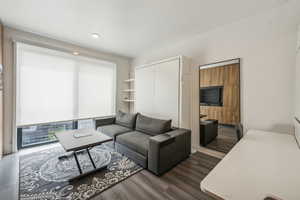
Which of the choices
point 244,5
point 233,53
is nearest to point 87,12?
point 244,5

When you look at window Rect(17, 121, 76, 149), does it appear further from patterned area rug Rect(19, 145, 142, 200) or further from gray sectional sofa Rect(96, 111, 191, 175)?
gray sectional sofa Rect(96, 111, 191, 175)

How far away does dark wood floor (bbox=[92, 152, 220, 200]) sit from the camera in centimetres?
161

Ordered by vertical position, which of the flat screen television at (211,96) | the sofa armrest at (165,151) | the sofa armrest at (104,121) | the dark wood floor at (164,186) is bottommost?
the dark wood floor at (164,186)

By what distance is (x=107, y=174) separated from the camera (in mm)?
2051

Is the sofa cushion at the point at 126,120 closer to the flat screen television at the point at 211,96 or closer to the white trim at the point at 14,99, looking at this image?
the flat screen television at the point at 211,96

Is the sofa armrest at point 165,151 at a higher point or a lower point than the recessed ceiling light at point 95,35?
lower

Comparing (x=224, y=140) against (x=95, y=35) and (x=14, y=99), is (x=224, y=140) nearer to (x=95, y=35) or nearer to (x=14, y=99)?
(x=95, y=35)

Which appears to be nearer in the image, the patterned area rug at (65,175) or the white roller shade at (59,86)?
the patterned area rug at (65,175)

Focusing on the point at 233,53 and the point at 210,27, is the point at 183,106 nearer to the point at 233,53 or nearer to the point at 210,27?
the point at 233,53

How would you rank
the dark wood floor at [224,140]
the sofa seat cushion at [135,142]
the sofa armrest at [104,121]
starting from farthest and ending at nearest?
the sofa armrest at [104,121] → the dark wood floor at [224,140] → the sofa seat cushion at [135,142]

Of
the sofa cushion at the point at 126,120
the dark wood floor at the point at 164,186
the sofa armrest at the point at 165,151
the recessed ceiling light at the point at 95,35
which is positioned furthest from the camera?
the sofa cushion at the point at 126,120

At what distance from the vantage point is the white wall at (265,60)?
6.11 ft

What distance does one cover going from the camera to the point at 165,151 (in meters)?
2.08

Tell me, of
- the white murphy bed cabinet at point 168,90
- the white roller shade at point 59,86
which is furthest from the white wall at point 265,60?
the white roller shade at point 59,86
